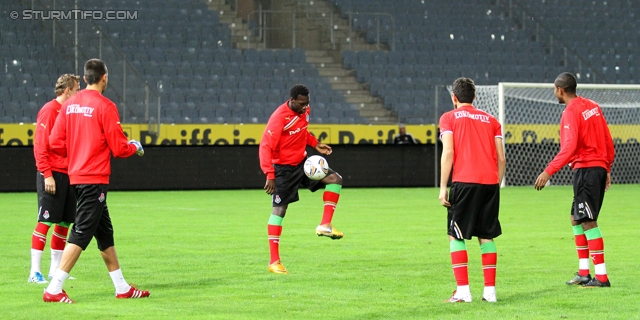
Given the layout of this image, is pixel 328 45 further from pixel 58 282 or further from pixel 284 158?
pixel 58 282

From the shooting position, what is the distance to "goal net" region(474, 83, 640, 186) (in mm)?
28828

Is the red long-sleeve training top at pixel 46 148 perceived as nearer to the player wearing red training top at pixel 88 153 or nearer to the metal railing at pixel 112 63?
the player wearing red training top at pixel 88 153

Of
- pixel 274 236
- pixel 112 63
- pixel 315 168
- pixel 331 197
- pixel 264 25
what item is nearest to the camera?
pixel 274 236

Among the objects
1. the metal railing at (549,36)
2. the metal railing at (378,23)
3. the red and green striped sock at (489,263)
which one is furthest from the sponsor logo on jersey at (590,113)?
the metal railing at (549,36)

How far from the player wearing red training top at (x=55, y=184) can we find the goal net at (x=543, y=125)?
19336 millimetres

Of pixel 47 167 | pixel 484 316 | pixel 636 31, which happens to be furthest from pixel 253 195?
pixel 636 31

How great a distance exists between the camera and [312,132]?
28422 mm

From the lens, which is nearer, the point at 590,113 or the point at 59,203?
the point at 590,113

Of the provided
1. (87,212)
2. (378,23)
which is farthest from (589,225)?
(378,23)

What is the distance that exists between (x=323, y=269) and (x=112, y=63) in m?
17.8

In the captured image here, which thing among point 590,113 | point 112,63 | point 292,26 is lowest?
point 590,113

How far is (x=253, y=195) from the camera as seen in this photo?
2455 centimetres

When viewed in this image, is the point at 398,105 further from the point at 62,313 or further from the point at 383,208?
the point at 62,313

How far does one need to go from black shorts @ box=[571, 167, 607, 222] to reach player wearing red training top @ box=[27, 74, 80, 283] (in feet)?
14.7
